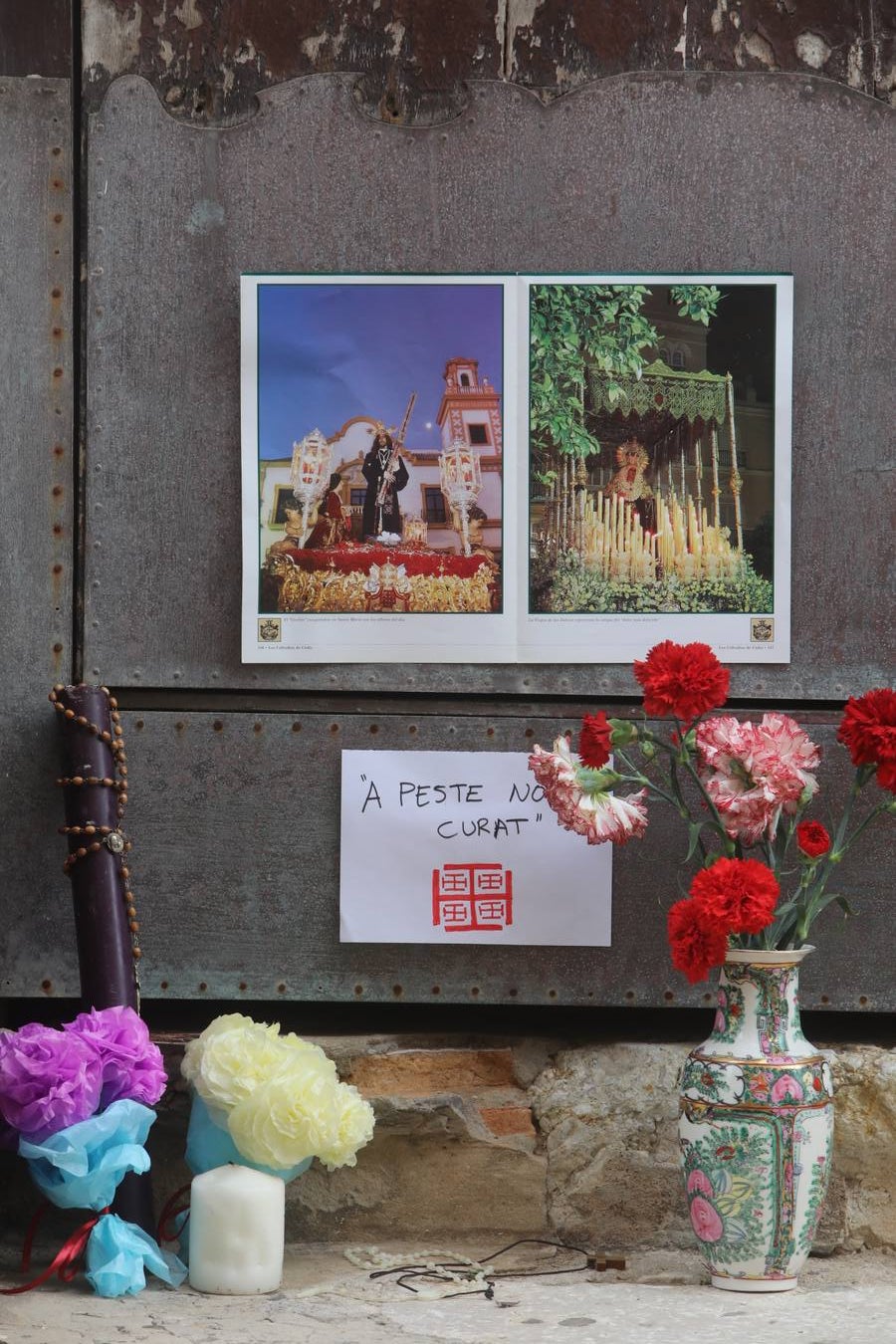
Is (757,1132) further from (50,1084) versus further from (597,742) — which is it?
(50,1084)

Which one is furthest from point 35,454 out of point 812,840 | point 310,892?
point 812,840

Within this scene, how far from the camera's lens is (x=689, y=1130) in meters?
2.08

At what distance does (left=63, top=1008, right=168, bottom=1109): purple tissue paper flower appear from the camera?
2.07 m

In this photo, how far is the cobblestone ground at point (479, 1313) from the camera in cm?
189

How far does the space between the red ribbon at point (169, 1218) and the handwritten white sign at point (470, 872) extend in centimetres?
47

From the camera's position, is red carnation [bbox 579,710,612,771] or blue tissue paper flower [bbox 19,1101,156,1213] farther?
red carnation [bbox 579,710,612,771]

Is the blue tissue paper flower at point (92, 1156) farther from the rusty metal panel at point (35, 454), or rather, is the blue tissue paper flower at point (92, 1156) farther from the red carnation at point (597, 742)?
the red carnation at point (597, 742)

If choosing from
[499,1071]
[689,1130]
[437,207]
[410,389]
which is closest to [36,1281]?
[499,1071]

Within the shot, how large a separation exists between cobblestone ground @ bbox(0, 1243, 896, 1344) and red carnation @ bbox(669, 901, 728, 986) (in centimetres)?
46

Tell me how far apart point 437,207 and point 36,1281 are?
174cm

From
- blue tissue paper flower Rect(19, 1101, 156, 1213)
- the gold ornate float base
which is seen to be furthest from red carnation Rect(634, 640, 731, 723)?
blue tissue paper flower Rect(19, 1101, 156, 1213)

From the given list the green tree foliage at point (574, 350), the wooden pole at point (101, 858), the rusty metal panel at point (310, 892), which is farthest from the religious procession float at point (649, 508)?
the wooden pole at point (101, 858)

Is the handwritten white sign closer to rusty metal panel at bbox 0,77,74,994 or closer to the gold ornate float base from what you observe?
the gold ornate float base

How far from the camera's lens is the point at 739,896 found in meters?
1.98
